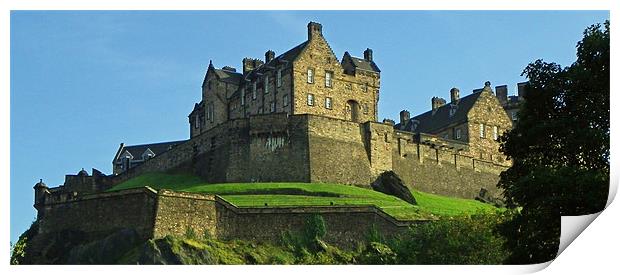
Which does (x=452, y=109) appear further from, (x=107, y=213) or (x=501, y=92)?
(x=107, y=213)

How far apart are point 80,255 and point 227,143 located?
1698cm

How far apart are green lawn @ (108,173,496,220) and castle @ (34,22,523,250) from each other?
6.20 feet

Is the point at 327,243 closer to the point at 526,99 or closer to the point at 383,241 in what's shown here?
the point at 383,241

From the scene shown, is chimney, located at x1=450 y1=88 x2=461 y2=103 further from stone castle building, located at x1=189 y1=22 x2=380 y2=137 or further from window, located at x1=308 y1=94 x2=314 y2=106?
window, located at x1=308 y1=94 x2=314 y2=106

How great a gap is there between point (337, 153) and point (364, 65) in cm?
1156

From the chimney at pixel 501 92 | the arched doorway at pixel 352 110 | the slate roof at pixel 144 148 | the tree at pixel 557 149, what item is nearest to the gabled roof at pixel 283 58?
the arched doorway at pixel 352 110

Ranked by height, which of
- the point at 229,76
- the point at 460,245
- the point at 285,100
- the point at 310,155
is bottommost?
the point at 460,245

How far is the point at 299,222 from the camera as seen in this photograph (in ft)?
205

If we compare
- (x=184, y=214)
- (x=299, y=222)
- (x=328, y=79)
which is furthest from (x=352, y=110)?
(x=184, y=214)

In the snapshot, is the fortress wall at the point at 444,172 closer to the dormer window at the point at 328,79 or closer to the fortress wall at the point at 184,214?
the dormer window at the point at 328,79

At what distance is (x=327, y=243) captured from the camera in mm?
61438

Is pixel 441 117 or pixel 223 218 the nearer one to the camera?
pixel 223 218

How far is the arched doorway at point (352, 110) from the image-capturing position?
8169cm

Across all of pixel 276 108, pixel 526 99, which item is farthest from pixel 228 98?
pixel 526 99
